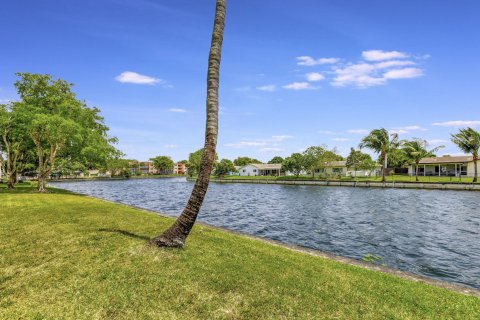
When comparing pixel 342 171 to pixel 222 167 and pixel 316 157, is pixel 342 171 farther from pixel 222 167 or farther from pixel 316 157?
pixel 222 167

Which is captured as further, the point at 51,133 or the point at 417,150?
the point at 417,150

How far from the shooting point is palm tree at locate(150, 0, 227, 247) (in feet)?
27.7

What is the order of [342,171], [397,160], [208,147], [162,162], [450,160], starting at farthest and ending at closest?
[162,162], [342,171], [397,160], [450,160], [208,147]

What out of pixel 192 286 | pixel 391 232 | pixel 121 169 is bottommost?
pixel 391 232

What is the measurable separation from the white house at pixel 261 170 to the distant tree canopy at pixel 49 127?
9093 cm

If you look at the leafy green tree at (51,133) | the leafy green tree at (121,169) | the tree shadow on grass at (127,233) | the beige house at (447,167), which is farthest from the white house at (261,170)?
the tree shadow on grass at (127,233)

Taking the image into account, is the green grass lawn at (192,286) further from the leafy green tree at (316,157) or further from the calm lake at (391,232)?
the leafy green tree at (316,157)

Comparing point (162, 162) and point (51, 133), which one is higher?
point (162, 162)

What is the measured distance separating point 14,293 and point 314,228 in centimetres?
1848

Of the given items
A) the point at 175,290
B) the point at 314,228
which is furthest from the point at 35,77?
the point at 175,290

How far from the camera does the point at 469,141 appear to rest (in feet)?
187

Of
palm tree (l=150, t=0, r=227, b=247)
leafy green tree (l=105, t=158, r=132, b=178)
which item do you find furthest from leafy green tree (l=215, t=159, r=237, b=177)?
palm tree (l=150, t=0, r=227, b=247)

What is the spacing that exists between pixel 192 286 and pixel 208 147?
3.80 metres

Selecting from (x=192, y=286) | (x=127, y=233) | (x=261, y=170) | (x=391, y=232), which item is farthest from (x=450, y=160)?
(x=192, y=286)
